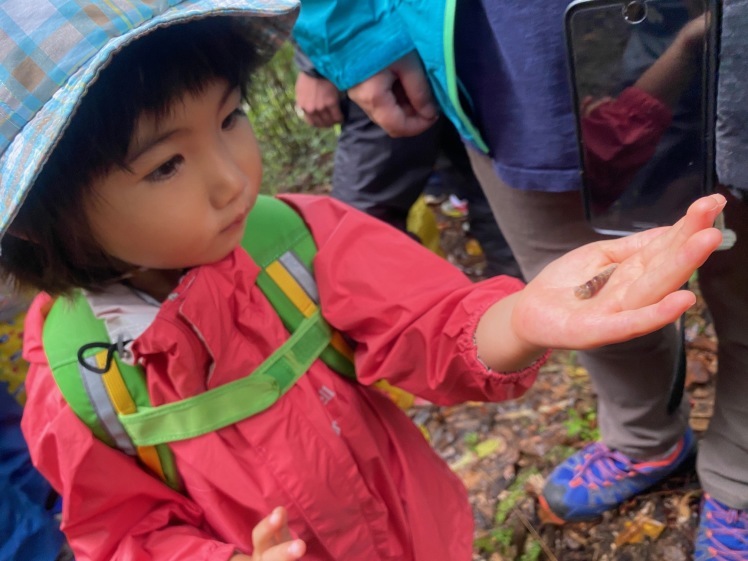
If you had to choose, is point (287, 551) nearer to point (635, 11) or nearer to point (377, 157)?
point (635, 11)

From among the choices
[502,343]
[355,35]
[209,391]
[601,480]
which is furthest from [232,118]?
[601,480]

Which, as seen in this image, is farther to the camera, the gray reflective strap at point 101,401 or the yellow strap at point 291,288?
the yellow strap at point 291,288

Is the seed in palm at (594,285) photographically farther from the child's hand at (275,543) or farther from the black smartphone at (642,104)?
the child's hand at (275,543)

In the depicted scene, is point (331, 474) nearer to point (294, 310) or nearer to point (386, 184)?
point (294, 310)

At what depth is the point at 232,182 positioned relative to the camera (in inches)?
49.8

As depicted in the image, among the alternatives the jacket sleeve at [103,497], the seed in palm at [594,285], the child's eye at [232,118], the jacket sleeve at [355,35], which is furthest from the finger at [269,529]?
the jacket sleeve at [355,35]

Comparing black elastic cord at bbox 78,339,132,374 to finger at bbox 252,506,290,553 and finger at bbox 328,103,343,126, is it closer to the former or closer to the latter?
finger at bbox 252,506,290,553

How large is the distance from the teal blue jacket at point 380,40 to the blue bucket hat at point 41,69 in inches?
24.1

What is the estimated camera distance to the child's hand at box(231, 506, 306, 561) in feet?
3.77

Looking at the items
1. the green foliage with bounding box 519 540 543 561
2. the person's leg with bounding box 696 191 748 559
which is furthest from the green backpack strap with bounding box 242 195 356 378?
the green foliage with bounding box 519 540 543 561

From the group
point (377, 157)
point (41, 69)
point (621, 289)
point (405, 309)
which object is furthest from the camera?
point (377, 157)

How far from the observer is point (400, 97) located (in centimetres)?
181

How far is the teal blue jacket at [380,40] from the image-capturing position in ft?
4.58

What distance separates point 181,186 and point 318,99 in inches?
53.3
